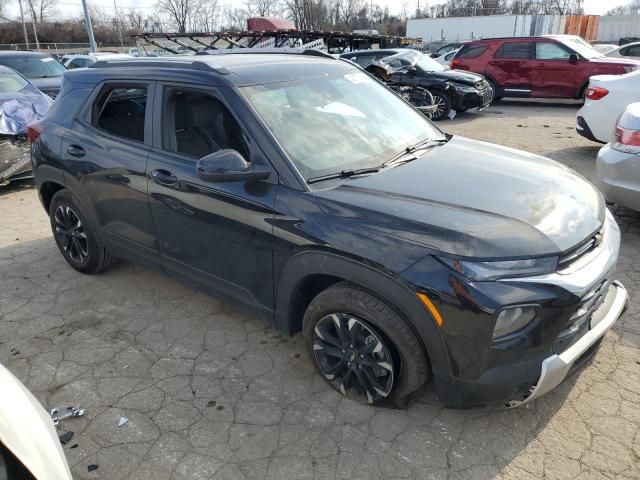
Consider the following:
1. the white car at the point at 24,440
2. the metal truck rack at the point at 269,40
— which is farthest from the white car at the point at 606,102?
the metal truck rack at the point at 269,40

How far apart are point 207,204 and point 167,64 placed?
108 cm

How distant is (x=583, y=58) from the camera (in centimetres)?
1201

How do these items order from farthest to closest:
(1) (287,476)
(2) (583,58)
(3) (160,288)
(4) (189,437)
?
1. (2) (583,58)
2. (3) (160,288)
3. (4) (189,437)
4. (1) (287,476)

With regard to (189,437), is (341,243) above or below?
above

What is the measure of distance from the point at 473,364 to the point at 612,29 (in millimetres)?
75329

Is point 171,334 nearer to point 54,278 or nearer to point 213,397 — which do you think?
point 213,397

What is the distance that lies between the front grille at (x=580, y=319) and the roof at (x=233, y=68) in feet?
6.97

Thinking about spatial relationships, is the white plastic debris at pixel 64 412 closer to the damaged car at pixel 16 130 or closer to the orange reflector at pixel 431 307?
the orange reflector at pixel 431 307

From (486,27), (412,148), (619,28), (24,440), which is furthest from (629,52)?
(619,28)

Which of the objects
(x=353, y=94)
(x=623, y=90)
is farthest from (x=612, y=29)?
(x=353, y=94)

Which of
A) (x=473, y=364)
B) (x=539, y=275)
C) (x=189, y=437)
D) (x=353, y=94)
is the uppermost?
(x=353, y=94)

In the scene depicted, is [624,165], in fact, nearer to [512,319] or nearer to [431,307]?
[512,319]

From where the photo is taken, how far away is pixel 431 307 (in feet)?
7.18

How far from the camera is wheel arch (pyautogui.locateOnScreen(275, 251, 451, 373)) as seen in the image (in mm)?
2244
